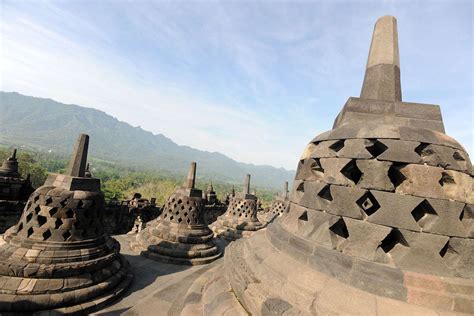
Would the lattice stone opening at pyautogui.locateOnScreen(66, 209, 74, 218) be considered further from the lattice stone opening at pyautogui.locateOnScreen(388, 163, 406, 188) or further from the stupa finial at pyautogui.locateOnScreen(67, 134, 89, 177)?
the lattice stone opening at pyautogui.locateOnScreen(388, 163, 406, 188)

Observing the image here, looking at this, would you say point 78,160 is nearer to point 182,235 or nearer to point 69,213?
point 69,213

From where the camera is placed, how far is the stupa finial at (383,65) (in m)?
3.83

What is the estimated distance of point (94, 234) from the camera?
5043 mm

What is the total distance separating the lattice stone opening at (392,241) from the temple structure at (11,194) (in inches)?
544

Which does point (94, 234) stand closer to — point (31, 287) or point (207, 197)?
point (31, 287)

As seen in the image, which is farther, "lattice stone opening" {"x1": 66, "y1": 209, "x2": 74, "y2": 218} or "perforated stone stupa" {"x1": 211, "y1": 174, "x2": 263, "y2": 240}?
"perforated stone stupa" {"x1": 211, "y1": 174, "x2": 263, "y2": 240}

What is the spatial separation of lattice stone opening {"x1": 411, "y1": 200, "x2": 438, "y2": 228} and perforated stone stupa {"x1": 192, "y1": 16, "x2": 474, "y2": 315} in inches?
0.4

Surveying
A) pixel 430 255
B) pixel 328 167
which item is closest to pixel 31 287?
pixel 328 167

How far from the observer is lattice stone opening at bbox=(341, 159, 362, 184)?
3.05 m

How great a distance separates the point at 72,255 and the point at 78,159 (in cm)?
190

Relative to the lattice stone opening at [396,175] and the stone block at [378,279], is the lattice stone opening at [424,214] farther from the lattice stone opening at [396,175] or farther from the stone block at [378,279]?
the stone block at [378,279]

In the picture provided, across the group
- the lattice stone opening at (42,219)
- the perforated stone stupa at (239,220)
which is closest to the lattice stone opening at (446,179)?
the lattice stone opening at (42,219)

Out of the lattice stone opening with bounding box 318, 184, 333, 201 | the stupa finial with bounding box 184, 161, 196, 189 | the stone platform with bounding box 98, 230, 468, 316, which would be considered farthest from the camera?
the stupa finial with bounding box 184, 161, 196, 189

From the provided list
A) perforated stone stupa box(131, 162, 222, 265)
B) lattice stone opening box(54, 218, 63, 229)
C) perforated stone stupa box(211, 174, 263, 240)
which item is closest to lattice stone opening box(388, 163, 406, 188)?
lattice stone opening box(54, 218, 63, 229)
